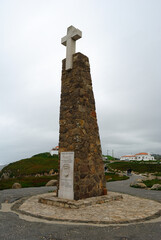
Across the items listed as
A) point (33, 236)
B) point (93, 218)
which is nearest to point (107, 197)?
point (93, 218)

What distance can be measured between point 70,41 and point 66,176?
6.88 meters

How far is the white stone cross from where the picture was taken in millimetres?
9888

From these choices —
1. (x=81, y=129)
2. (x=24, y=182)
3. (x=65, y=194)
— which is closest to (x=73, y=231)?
(x=65, y=194)

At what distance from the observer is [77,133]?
8773 millimetres

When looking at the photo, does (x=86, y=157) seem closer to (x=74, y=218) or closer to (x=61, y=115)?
(x=61, y=115)

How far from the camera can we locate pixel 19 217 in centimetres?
627

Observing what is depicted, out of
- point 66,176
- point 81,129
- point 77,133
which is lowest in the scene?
point 66,176

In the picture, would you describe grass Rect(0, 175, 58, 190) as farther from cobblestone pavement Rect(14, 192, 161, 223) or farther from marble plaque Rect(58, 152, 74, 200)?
cobblestone pavement Rect(14, 192, 161, 223)

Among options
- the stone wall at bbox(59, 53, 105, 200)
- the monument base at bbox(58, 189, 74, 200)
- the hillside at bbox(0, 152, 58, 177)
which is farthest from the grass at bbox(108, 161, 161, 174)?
the monument base at bbox(58, 189, 74, 200)

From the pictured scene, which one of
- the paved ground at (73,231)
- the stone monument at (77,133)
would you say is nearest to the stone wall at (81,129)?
the stone monument at (77,133)

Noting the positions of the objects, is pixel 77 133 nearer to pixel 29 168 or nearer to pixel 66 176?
pixel 66 176

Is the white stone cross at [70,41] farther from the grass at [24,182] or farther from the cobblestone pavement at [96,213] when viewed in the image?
the grass at [24,182]

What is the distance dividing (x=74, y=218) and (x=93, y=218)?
60 centimetres

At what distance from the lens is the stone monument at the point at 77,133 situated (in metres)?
8.55
